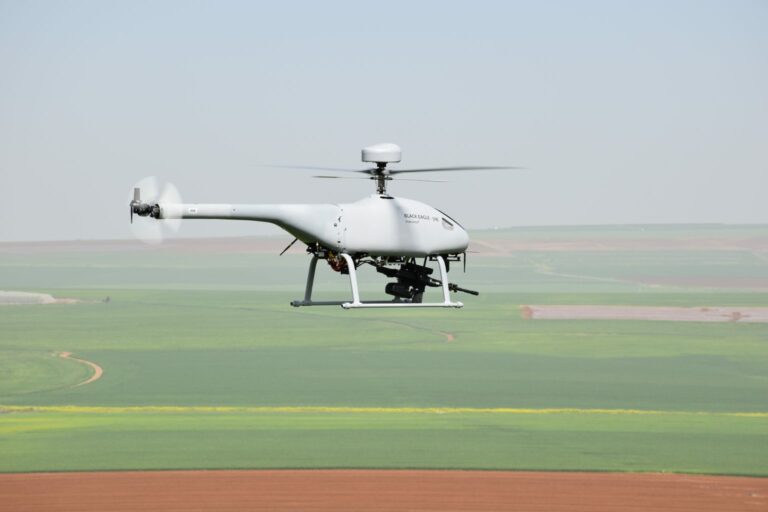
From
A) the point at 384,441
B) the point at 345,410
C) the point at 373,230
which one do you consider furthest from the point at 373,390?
the point at 373,230

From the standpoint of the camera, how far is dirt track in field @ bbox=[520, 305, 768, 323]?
145125 millimetres

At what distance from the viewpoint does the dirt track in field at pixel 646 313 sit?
14512cm

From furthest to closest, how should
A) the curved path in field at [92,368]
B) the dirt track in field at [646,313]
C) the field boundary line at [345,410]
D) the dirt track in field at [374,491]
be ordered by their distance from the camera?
the dirt track in field at [646,313], the curved path in field at [92,368], the field boundary line at [345,410], the dirt track in field at [374,491]

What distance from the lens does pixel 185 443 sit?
2625 inches

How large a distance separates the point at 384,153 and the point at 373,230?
2.21 meters

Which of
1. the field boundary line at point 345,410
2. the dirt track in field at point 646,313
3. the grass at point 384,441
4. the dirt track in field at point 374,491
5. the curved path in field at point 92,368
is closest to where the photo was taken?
the dirt track in field at point 374,491

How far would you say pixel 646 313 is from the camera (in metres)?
152

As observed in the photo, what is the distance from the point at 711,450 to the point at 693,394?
81.5 feet

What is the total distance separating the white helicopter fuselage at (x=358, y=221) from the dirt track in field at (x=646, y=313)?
10987 centimetres

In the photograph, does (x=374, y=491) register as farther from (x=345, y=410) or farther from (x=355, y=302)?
(x=355, y=302)

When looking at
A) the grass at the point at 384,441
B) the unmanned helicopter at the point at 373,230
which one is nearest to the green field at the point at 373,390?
the grass at the point at 384,441

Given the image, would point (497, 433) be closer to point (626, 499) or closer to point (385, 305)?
point (626, 499)

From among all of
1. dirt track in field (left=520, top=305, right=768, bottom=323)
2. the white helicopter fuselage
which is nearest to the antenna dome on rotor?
the white helicopter fuselage

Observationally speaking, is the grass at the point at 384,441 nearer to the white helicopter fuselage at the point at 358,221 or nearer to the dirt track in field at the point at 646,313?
the white helicopter fuselage at the point at 358,221
